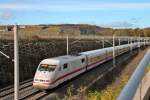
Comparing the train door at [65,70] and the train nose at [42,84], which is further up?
the train door at [65,70]

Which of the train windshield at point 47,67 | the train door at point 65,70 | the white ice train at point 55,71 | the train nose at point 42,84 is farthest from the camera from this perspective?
the train door at point 65,70

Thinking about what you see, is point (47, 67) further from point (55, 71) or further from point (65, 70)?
point (65, 70)

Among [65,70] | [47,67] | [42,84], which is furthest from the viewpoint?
[65,70]

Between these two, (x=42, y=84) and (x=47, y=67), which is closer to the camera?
(x=42, y=84)

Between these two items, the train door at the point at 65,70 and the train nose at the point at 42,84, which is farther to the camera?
the train door at the point at 65,70

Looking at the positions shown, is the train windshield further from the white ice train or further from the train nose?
the train nose

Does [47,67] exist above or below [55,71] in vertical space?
above

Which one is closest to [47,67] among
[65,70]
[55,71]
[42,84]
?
[55,71]

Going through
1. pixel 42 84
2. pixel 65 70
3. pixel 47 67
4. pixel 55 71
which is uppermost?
pixel 47 67

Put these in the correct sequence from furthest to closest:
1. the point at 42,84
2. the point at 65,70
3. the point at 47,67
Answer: the point at 65,70
the point at 47,67
the point at 42,84

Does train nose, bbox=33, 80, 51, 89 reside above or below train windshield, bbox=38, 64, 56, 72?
below

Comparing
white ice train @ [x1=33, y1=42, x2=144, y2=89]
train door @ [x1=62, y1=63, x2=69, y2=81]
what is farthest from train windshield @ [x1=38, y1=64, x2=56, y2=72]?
train door @ [x1=62, y1=63, x2=69, y2=81]

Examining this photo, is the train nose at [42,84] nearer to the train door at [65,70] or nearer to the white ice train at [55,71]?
the white ice train at [55,71]

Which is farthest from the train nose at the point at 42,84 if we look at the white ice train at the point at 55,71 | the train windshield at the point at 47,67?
the train windshield at the point at 47,67
